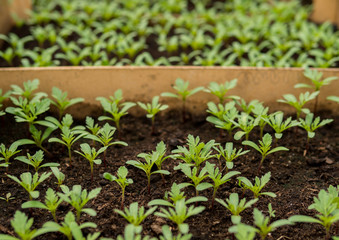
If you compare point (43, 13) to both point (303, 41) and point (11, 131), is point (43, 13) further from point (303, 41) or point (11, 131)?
point (303, 41)

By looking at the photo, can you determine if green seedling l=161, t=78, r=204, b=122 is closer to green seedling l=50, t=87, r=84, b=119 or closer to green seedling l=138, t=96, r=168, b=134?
green seedling l=138, t=96, r=168, b=134

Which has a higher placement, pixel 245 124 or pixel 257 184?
pixel 245 124

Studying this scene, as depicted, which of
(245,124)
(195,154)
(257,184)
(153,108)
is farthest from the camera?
(153,108)

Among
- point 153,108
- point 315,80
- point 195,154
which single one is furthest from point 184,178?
point 315,80

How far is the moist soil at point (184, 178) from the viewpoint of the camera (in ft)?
6.44

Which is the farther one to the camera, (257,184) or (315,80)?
(315,80)

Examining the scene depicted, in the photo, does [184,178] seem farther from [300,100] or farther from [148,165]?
[300,100]

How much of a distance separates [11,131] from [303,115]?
2.11 m

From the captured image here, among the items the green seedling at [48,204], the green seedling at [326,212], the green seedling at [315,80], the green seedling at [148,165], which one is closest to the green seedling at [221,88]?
the green seedling at [315,80]

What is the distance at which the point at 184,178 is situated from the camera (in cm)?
225

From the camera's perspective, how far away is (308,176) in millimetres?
2324

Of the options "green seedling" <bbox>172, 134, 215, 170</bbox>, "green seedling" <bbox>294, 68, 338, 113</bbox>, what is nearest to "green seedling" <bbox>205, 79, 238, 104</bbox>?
"green seedling" <bbox>294, 68, 338, 113</bbox>

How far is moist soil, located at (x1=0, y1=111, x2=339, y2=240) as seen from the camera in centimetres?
196

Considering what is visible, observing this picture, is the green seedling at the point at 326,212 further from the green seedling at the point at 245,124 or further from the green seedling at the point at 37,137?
the green seedling at the point at 37,137
